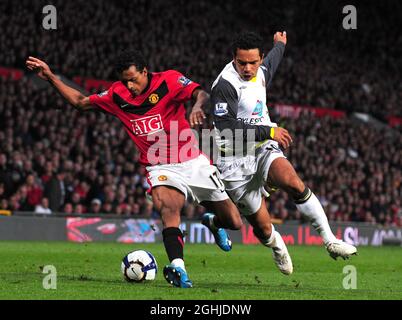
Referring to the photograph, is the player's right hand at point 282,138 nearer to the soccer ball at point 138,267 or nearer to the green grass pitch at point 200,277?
the green grass pitch at point 200,277

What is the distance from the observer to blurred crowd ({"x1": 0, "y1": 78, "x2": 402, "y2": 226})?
1864cm

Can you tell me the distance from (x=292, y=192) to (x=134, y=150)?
1356cm

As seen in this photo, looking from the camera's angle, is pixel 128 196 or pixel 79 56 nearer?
pixel 128 196

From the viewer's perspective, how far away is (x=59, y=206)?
18922 mm

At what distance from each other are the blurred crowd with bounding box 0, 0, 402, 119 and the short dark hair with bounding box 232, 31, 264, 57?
14.9 metres

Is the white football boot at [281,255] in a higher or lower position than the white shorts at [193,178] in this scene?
lower

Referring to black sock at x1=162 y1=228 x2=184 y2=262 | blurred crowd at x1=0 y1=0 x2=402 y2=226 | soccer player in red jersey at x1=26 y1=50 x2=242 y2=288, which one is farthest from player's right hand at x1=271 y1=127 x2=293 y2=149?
blurred crowd at x1=0 y1=0 x2=402 y2=226

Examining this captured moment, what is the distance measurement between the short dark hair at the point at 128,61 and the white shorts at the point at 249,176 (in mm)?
1448

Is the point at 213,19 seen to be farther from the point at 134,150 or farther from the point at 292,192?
the point at 292,192

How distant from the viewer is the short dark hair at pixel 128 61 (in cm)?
854

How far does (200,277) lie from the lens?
10.1 meters

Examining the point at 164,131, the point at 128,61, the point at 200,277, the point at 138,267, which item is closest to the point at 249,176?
the point at 164,131

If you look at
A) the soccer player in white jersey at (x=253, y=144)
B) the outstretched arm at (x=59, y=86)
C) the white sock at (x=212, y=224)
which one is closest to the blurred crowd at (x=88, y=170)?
the white sock at (x=212, y=224)
